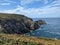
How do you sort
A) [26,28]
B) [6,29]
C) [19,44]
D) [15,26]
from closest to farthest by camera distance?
[19,44] < [6,29] < [15,26] < [26,28]

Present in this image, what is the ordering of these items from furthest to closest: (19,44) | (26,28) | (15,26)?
(26,28), (15,26), (19,44)

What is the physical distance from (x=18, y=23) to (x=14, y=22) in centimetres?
538

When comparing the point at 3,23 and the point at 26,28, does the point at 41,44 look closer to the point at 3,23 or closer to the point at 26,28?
the point at 3,23

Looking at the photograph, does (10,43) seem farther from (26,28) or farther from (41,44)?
(26,28)

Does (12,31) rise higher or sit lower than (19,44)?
lower

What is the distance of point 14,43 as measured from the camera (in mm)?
18672

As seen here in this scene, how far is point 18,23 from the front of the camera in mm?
190125

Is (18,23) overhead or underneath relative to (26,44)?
underneath

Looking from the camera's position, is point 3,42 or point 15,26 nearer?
point 3,42

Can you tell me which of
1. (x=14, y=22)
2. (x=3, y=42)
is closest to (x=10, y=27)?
(x=14, y=22)

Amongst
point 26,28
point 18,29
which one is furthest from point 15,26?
→ point 26,28

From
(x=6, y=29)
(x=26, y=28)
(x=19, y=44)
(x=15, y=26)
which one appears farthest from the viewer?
(x=26, y=28)

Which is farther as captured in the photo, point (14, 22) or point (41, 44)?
point (14, 22)

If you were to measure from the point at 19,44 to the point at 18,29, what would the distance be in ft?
536
